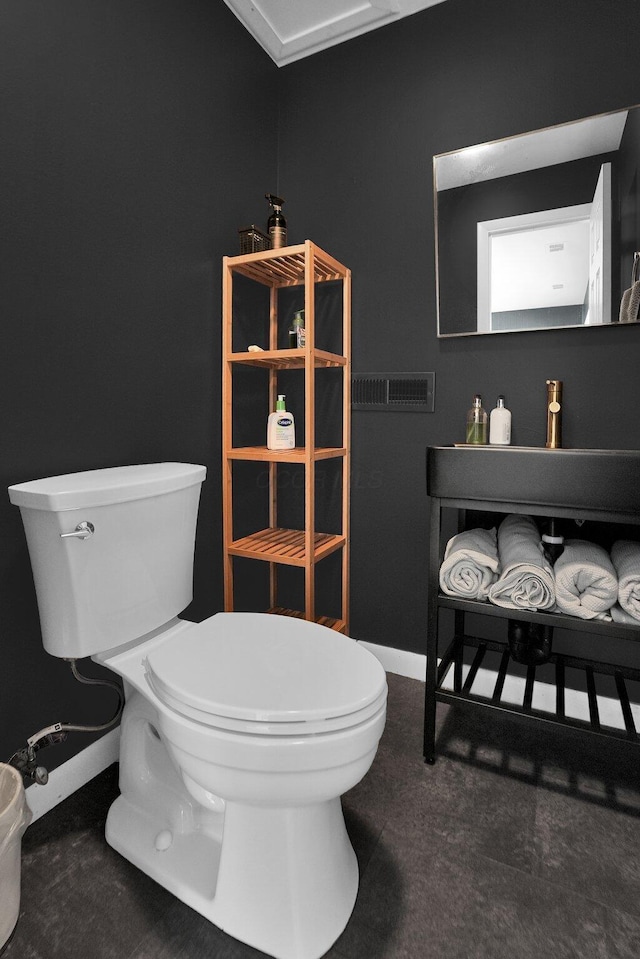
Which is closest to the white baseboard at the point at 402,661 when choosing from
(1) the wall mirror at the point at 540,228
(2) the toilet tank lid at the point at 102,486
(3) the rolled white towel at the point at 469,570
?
(3) the rolled white towel at the point at 469,570

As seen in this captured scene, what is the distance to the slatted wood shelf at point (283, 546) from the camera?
1738 millimetres

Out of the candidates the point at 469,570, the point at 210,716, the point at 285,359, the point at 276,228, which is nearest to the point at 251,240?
the point at 276,228

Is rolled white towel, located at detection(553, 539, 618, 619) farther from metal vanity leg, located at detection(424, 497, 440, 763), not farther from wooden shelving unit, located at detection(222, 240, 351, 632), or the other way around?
wooden shelving unit, located at detection(222, 240, 351, 632)

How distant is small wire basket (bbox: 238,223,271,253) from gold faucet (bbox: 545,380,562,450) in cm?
108

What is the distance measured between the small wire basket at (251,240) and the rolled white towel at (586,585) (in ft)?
4.63

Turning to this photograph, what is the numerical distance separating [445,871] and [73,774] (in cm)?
95

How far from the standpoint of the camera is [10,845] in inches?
35.8

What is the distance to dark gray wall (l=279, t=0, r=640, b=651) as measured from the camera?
154 centimetres

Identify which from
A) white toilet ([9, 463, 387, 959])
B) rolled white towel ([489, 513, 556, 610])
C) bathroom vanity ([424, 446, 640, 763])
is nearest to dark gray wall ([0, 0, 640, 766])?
white toilet ([9, 463, 387, 959])

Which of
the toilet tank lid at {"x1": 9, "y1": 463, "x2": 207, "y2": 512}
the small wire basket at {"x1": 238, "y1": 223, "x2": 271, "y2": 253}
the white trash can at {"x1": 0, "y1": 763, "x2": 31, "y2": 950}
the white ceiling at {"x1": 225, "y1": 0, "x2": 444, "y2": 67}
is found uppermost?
the white ceiling at {"x1": 225, "y1": 0, "x2": 444, "y2": 67}

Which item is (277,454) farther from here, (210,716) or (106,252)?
(210,716)

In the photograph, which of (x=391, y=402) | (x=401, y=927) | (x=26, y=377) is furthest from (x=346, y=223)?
(x=401, y=927)

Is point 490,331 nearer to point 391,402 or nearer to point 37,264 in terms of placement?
point 391,402

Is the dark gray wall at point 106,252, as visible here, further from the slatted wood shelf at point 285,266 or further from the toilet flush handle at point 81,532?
the toilet flush handle at point 81,532
